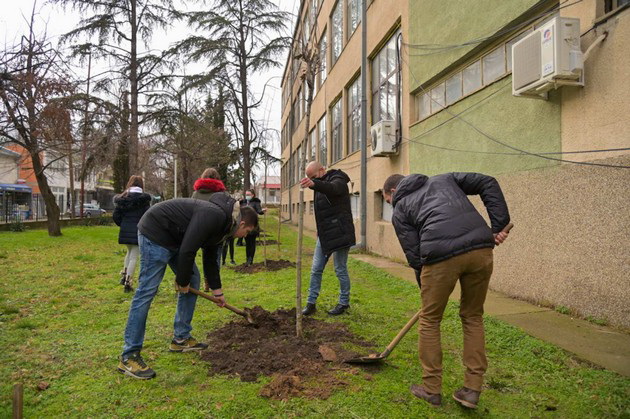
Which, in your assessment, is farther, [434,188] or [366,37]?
[366,37]

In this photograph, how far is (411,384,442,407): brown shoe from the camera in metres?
2.87

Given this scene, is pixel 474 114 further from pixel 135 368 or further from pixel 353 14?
pixel 353 14

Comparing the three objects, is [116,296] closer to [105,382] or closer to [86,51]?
[105,382]

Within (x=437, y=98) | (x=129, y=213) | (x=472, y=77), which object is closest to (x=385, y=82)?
(x=437, y=98)

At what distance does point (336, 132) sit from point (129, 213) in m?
12.4

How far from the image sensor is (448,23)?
7.70 metres

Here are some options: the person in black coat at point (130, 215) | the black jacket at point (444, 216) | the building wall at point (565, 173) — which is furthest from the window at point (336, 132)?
the black jacket at point (444, 216)

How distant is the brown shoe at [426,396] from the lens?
2.87m

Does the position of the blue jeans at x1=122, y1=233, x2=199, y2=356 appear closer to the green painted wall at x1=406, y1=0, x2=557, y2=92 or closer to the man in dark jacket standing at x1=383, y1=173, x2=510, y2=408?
the man in dark jacket standing at x1=383, y1=173, x2=510, y2=408

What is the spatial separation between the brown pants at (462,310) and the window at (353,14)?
12758 mm

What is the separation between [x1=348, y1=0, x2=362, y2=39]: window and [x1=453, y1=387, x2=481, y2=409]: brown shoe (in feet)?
43.3

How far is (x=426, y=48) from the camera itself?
8586 millimetres

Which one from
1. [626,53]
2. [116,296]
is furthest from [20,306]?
[626,53]

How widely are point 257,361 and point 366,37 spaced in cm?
1109
